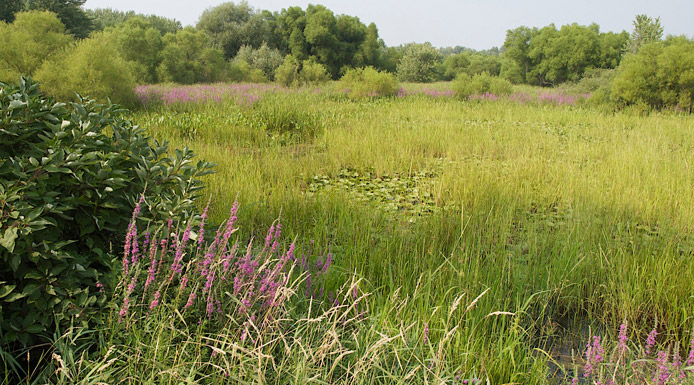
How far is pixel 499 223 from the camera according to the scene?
11.4ft

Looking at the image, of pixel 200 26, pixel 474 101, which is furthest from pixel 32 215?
pixel 200 26

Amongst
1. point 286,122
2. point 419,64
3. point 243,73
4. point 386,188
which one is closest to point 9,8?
point 243,73

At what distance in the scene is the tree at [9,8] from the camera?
66.3ft

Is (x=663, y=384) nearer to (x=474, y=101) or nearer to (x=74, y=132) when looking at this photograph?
(x=74, y=132)

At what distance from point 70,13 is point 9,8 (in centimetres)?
261

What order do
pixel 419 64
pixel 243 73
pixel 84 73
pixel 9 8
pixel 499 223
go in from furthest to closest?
pixel 419 64
pixel 243 73
pixel 9 8
pixel 84 73
pixel 499 223

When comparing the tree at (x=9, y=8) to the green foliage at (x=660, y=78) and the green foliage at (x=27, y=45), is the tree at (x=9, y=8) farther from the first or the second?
the green foliage at (x=660, y=78)

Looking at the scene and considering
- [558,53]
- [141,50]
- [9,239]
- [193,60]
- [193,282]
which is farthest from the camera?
[558,53]

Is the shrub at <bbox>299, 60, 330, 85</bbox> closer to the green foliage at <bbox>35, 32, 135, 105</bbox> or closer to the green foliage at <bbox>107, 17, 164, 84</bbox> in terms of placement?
the green foliage at <bbox>107, 17, 164, 84</bbox>

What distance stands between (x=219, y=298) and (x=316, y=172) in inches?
141

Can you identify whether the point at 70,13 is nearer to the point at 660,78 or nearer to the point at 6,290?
the point at 660,78

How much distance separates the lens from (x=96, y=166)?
5.90 ft

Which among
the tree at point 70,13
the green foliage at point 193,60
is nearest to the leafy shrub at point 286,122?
the green foliage at point 193,60

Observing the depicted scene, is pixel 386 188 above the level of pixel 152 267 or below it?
below
